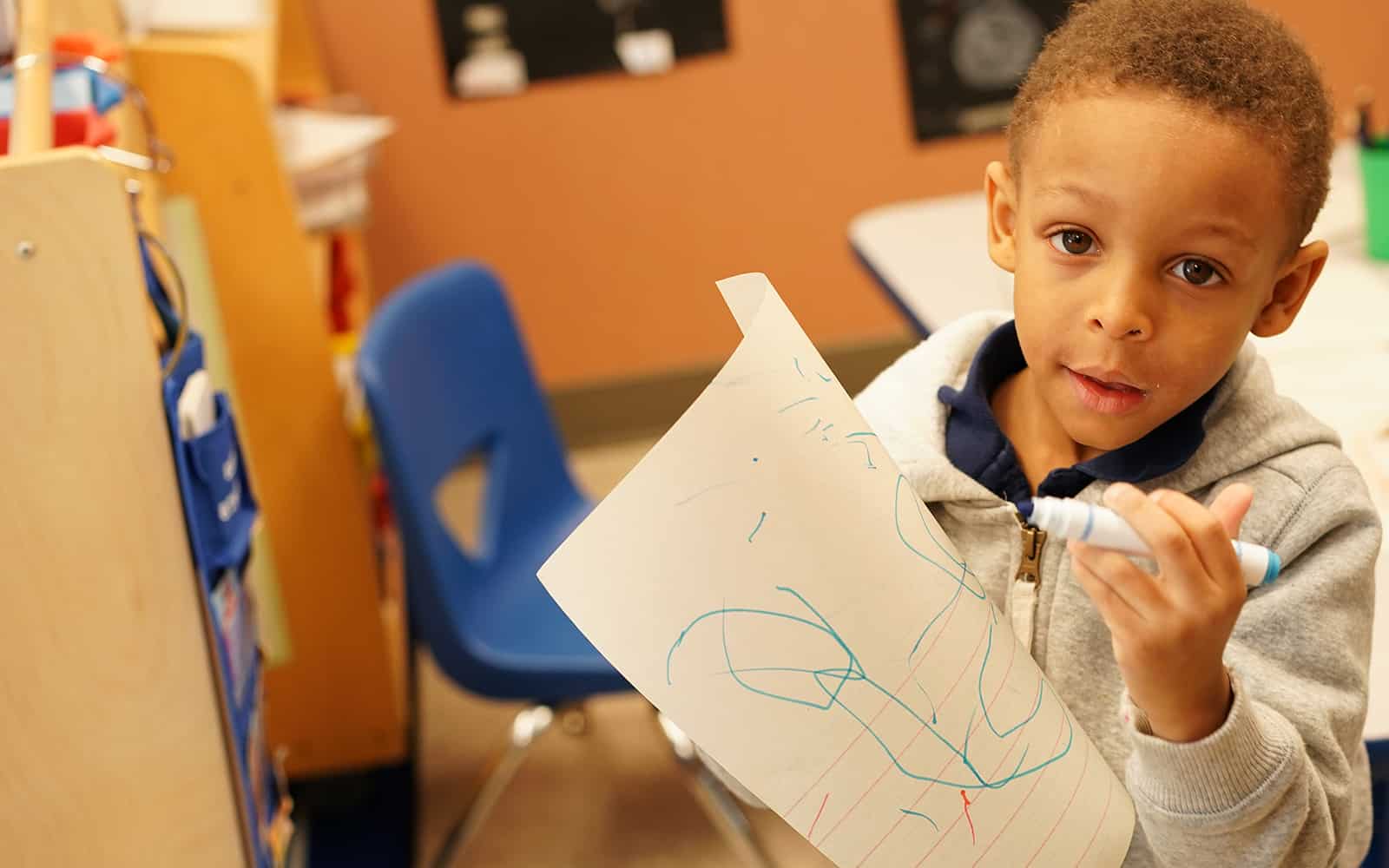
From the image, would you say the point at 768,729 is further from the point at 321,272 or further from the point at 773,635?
the point at 321,272

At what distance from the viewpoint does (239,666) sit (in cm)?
107

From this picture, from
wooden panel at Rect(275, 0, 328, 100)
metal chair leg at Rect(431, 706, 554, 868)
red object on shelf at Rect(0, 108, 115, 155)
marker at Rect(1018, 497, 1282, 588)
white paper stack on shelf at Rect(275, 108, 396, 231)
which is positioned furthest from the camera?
wooden panel at Rect(275, 0, 328, 100)

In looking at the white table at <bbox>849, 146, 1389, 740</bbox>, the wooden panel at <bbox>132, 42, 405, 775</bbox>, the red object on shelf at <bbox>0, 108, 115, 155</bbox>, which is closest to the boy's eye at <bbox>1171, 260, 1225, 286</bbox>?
the white table at <bbox>849, 146, 1389, 740</bbox>

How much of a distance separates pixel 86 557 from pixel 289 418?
1.00 metres

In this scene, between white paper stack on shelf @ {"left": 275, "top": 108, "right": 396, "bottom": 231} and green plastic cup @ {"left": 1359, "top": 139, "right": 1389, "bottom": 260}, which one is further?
white paper stack on shelf @ {"left": 275, "top": 108, "right": 396, "bottom": 231}

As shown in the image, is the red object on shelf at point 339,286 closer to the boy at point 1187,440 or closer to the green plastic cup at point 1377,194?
the green plastic cup at point 1377,194

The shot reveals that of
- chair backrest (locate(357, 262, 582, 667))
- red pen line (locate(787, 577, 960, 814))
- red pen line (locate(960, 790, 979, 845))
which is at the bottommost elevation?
chair backrest (locate(357, 262, 582, 667))

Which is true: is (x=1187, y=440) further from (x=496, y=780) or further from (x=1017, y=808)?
(x=496, y=780)

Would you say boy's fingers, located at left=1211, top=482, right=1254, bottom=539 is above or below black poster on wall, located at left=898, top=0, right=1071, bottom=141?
above

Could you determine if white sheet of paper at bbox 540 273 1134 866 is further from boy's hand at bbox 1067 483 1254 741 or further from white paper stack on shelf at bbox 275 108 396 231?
white paper stack on shelf at bbox 275 108 396 231

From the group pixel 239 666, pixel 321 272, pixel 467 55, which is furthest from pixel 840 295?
pixel 239 666

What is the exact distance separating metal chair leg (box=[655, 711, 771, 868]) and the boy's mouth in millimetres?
1097

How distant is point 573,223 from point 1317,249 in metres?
2.55

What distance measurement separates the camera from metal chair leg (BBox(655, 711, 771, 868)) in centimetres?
174
